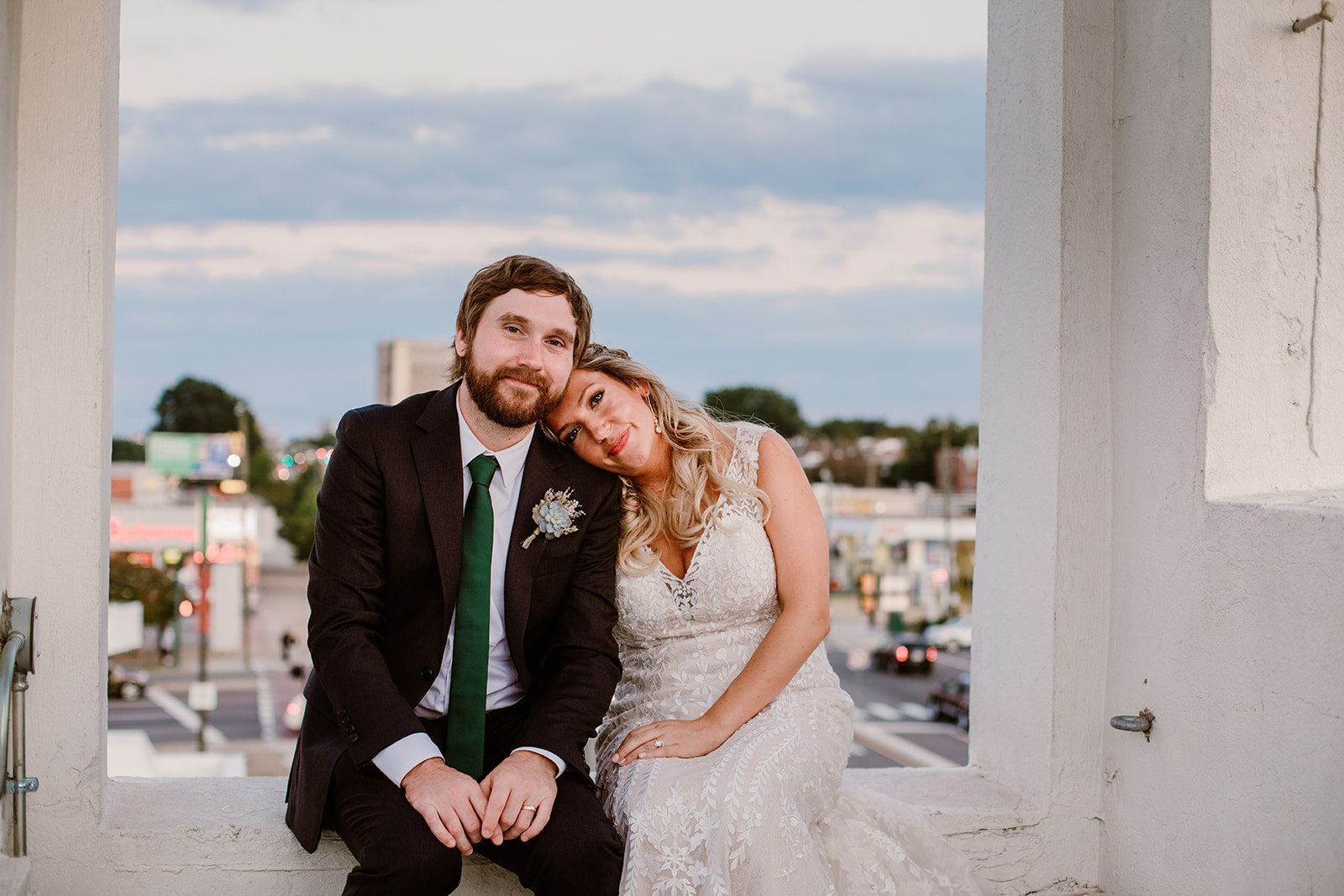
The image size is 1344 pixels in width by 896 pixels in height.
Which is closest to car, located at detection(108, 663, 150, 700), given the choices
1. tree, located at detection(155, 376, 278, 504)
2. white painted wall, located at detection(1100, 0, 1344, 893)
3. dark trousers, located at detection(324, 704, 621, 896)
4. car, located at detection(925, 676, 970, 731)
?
car, located at detection(925, 676, 970, 731)

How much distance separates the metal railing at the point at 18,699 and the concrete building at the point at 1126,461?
0.05 metres

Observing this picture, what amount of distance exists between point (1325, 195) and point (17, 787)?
344 cm

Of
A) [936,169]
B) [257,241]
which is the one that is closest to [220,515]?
[257,241]

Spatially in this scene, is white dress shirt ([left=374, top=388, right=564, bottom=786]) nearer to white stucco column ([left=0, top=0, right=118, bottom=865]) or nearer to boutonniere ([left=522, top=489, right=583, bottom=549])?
boutonniere ([left=522, top=489, right=583, bottom=549])

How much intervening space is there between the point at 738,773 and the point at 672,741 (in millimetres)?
221

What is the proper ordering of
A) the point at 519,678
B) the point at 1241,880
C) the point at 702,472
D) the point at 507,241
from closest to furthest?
the point at 1241,880
the point at 519,678
the point at 702,472
the point at 507,241

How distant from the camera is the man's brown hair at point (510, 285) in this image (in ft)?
8.07

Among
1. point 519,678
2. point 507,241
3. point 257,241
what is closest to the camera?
point 519,678

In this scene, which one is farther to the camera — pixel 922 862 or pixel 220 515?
pixel 220 515

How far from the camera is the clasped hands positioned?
2.08 m

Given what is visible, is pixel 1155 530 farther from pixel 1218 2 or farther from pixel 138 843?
pixel 138 843

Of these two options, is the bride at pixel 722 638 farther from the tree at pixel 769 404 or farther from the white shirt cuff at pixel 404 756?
the tree at pixel 769 404

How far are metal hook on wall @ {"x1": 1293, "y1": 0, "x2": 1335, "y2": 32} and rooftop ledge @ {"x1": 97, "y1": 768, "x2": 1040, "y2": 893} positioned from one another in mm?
2167

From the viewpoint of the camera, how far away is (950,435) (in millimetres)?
59219
